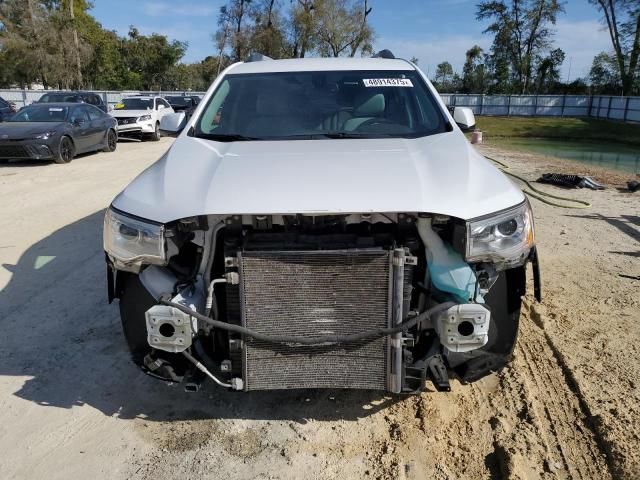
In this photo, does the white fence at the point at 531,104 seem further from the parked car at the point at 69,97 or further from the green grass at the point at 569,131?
the parked car at the point at 69,97

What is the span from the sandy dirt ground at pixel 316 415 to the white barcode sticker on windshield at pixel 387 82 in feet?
6.76

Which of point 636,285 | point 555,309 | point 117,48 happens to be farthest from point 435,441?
point 117,48

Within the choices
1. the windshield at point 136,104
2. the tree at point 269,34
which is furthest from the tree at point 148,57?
the windshield at point 136,104

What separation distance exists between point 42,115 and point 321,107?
11908 mm

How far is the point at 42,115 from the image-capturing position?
43.3 feet

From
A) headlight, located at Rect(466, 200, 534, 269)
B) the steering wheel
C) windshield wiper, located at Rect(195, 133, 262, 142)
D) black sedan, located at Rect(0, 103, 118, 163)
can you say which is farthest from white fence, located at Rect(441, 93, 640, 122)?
headlight, located at Rect(466, 200, 534, 269)

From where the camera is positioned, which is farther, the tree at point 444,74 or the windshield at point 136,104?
the tree at point 444,74

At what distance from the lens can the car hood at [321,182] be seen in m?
2.38

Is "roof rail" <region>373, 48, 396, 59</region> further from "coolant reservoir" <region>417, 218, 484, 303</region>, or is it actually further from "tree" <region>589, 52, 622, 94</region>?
"tree" <region>589, 52, 622, 94</region>

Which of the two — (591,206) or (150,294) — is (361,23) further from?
(150,294)

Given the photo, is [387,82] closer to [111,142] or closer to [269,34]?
[111,142]

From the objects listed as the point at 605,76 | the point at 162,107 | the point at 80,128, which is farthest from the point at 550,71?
the point at 80,128

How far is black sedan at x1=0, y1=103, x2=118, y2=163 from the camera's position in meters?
11.8

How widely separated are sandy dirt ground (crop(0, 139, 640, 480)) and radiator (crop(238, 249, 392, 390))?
0.41 metres
